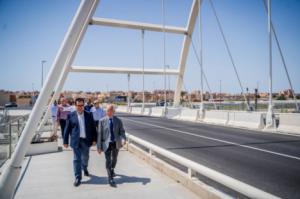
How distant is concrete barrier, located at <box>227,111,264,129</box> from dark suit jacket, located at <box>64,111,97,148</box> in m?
13.9

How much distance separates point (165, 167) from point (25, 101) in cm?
13522

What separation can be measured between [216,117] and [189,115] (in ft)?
16.1

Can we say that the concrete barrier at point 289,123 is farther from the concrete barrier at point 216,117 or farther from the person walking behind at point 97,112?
the person walking behind at point 97,112

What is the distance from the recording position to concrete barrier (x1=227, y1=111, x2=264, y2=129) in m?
18.5

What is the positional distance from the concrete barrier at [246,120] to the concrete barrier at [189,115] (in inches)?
199

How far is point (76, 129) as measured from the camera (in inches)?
257

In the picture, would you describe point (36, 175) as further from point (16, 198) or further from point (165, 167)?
point (165, 167)

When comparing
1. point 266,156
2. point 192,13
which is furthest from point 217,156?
point 192,13

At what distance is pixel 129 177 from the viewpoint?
6.81 metres

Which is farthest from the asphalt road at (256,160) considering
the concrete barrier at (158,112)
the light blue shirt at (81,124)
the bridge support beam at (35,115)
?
the concrete barrier at (158,112)

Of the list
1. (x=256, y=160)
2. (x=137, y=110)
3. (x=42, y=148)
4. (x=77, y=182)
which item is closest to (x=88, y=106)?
(x=42, y=148)

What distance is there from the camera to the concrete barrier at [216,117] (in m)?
22.3

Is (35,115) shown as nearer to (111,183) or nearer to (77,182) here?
(77,182)

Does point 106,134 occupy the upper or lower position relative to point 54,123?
upper
